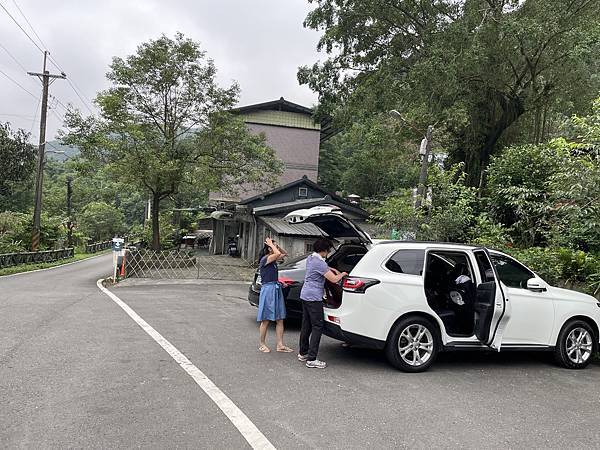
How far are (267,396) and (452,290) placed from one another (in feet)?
10.5

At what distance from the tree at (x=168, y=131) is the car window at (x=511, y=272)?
14.8 m

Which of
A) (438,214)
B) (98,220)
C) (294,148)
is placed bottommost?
(438,214)

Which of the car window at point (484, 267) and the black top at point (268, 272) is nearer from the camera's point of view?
the car window at point (484, 267)

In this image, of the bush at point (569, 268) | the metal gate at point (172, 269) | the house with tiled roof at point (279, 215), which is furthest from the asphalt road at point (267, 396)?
the metal gate at point (172, 269)

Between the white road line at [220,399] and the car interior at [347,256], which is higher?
the car interior at [347,256]

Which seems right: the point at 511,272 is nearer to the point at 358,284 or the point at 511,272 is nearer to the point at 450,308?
the point at 450,308

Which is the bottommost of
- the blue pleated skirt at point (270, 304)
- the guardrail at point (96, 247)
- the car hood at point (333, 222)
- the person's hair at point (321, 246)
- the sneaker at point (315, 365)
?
the guardrail at point (96, 247)

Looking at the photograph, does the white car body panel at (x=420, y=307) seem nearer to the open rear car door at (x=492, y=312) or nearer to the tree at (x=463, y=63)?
the open rear car door at (x=492, y=312)

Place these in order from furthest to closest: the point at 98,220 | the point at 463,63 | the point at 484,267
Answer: the point at 98,220
the point at 463,63
the point at 484,267

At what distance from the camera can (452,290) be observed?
656 cm

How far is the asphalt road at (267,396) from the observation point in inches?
151

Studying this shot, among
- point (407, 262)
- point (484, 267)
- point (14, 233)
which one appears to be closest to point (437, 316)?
point (407, 262)

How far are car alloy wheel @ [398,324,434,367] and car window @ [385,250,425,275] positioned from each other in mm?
700

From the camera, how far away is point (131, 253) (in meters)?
18.5
